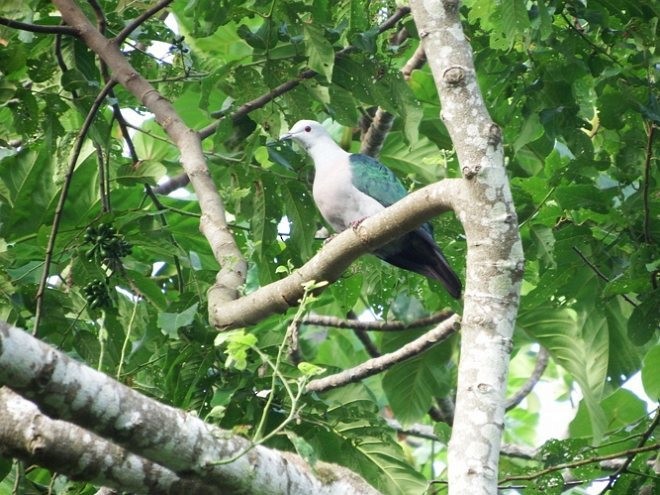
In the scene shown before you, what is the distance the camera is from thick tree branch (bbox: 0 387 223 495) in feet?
8.55

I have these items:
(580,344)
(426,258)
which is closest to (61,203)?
(426,258)

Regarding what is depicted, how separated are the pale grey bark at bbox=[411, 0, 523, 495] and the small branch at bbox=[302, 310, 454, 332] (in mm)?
3415

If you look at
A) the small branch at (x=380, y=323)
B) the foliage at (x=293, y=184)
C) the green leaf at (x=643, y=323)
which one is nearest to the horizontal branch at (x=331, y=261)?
the foliage at (x=293, y=184)

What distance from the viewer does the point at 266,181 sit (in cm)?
495

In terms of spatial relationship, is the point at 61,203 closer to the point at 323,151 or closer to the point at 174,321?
the point at 174,321

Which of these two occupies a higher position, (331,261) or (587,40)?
(587,40)

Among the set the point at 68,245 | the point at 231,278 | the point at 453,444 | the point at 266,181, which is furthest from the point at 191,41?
the point at 453,444

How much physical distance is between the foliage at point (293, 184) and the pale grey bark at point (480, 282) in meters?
0.85

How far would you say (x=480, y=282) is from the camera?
304cm

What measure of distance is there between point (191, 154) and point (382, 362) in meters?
2.27

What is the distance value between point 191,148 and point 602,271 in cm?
181

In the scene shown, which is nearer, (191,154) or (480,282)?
(480,282)

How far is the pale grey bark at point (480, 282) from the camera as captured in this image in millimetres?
2850

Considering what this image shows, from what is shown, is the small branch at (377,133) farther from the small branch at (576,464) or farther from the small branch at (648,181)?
the small branch at (576,464)
